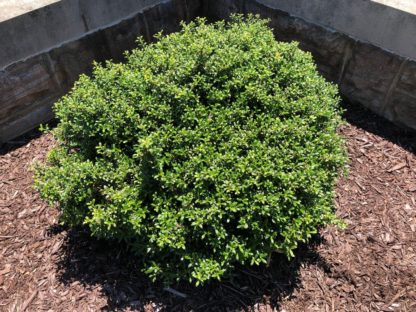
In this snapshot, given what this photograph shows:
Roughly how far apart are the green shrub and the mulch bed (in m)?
0.28

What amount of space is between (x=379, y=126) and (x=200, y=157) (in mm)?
2487

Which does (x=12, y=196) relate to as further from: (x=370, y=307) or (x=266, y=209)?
(x=370, y=307)

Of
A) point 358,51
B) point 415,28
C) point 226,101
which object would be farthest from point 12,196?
point 415,28

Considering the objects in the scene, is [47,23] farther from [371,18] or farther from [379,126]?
[379,126]

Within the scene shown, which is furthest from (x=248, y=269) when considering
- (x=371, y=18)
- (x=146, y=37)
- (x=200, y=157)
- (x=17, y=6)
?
(x=17, y=6)

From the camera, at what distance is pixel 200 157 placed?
111 inches

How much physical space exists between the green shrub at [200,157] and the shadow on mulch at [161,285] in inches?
7.7

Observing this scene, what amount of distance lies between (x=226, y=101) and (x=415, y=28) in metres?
1.99

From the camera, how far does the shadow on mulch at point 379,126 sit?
4.25 metres

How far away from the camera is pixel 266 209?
106 inches

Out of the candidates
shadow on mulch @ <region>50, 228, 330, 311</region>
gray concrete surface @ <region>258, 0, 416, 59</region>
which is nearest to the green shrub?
shadow on mulch @ <region>50, 228, 330, 311</region>

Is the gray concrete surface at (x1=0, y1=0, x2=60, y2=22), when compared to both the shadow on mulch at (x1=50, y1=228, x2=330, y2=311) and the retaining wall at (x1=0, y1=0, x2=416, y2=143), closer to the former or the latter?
the retaining wall at (x1=0, y1=0, x2=416, y2=143)

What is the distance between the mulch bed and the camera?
10.4 feet

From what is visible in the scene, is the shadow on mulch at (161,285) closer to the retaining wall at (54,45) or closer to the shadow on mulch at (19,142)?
the shadow on mulch at (19,142)
